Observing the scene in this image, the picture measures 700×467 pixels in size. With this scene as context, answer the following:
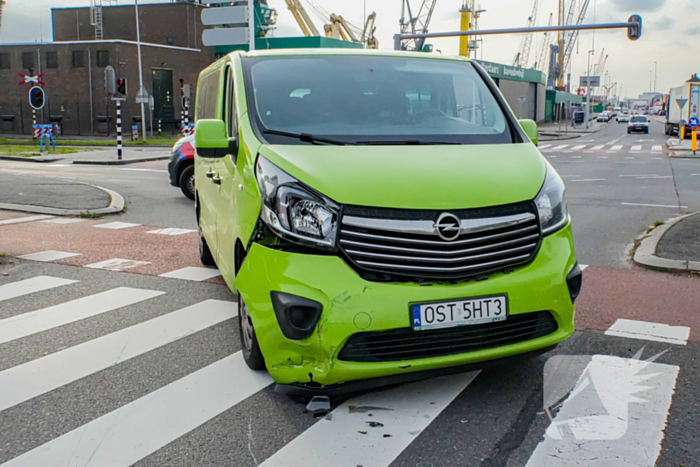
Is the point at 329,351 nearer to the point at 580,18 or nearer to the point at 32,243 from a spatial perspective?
the point at 32,243

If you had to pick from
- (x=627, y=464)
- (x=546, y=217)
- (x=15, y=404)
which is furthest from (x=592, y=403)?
(x=15, y=404)

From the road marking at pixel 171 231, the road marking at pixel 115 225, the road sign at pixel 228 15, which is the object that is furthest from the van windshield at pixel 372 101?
the road sign at pixel 228 15

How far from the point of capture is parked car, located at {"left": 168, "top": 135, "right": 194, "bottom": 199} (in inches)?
503

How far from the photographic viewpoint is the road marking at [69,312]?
17.0ft

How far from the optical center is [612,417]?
3535 millimetres

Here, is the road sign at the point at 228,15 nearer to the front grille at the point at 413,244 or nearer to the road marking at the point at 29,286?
the road marking at the point at 29,286

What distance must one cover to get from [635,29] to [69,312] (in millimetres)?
28148

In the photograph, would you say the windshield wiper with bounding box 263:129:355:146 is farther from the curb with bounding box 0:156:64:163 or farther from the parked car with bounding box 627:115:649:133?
the parked car with bounding box 627:115:649:133

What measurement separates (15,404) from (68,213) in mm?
7686

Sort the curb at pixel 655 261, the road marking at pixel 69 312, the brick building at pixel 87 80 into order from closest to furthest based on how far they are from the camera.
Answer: the road marking at pixel 69 312 → the curb at pixel 655 261 → the brick building at pixel 87 80

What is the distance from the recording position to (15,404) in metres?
3.81

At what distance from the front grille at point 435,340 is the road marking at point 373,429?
1.08 ft

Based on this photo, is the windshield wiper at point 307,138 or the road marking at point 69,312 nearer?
the windshield wiper at point 307,138

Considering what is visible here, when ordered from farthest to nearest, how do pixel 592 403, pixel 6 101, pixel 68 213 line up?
pixel 6 101 < pixel 68 213 < pixel 592 403
